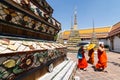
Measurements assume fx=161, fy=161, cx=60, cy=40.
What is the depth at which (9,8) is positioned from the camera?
7.14ft

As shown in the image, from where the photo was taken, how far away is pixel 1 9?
2.03 metres

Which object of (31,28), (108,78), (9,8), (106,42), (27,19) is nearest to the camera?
(9,8)

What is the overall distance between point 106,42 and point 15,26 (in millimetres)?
33446

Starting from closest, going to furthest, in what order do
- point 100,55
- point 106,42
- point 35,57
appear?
1. point 35,57
2. point 100,55
3. point 106,42

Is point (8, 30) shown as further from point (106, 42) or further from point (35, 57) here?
point (106, 42)

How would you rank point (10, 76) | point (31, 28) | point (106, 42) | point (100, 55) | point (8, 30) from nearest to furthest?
1. point (10, 76)
2. point (8, 30)
3. point (31, 28)
4. point (100, 55)
5. point (106, 42)

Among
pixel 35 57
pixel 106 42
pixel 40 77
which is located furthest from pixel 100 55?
pixel 106 42

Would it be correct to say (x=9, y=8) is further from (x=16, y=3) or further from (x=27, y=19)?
(x=27, y=19)

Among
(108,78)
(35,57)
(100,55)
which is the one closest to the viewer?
(35,57)

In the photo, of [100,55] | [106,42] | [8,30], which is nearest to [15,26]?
[8,30]

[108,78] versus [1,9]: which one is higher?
[1,9]

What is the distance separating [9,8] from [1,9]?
16cm

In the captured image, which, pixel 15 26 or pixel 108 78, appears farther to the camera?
→ pixel 108 78

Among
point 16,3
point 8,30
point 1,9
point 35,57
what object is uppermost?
point 16,3
